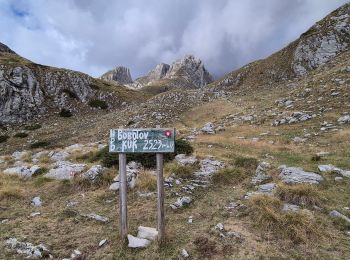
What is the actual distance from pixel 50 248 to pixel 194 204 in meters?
5.04

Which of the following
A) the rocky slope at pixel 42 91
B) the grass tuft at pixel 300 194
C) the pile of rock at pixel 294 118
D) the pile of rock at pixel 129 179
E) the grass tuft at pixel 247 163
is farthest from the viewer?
the rocky slope at pixel 42 91

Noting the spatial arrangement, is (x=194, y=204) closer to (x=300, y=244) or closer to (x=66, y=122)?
(x=300, y=244)

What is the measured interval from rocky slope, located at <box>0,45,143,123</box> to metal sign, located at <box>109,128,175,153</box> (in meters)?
43.4

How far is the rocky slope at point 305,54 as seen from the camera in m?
56.3

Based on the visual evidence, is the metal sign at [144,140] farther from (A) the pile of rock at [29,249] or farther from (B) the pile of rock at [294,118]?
(B) the pile of rock at [294,118]

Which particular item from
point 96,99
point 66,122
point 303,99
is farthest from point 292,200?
point 96,99

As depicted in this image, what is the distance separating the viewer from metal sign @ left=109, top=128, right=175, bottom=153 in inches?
348

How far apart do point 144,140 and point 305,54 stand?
188ft

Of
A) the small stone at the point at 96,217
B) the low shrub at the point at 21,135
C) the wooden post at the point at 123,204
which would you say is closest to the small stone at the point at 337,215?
the wooden post at the point at 123,204

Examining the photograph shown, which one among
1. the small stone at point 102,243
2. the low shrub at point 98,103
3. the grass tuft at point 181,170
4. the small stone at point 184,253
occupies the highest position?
the low shrub at point 98,103

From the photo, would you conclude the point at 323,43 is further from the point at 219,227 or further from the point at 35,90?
the point at 219,227

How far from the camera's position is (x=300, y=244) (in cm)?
856

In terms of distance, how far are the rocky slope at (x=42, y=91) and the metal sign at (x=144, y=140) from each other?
1707 inches

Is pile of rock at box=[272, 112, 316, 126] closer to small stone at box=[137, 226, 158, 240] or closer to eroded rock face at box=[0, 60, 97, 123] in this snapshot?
small stone at box=[137, 226, 158, 240]
